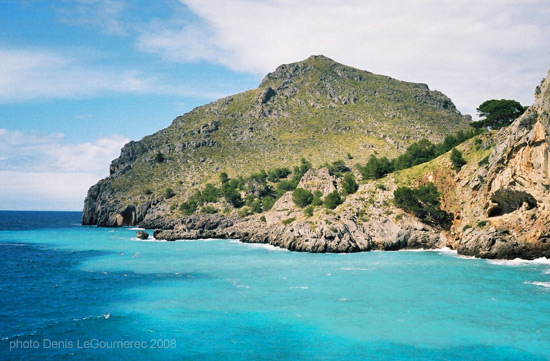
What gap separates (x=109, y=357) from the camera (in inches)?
1069

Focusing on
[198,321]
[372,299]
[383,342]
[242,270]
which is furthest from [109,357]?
Result: [242,270]

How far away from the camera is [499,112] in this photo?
93.9 m

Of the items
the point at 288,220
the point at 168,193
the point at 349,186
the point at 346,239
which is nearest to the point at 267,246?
the point at 288,220

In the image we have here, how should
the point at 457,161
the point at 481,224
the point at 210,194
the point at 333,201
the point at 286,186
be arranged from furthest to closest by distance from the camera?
the point at 210,194 < the point at 286,186 < the point at 333,201 < the point at 457,161 < the point at 481,224

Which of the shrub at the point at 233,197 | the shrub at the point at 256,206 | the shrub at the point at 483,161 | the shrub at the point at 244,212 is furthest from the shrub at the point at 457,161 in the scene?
the shrub at the point at 233,197

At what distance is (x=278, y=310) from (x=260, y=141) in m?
142

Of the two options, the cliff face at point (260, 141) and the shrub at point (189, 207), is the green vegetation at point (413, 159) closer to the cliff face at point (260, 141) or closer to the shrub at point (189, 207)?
the cliff face at point (260, 141)

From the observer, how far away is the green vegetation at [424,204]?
7781cm

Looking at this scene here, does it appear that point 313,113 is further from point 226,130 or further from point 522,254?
point 522,254

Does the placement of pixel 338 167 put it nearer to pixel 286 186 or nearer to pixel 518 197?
pixel 286 186

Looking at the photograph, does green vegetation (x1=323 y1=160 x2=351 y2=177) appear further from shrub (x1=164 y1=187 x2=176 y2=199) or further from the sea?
the sea

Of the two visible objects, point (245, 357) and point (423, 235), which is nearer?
point (245, 357)

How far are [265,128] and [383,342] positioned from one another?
157118 mm

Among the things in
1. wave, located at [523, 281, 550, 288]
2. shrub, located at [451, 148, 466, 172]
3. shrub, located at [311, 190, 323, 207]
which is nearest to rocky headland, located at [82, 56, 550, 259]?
shrub, located at [451, 148, 466, 172]
